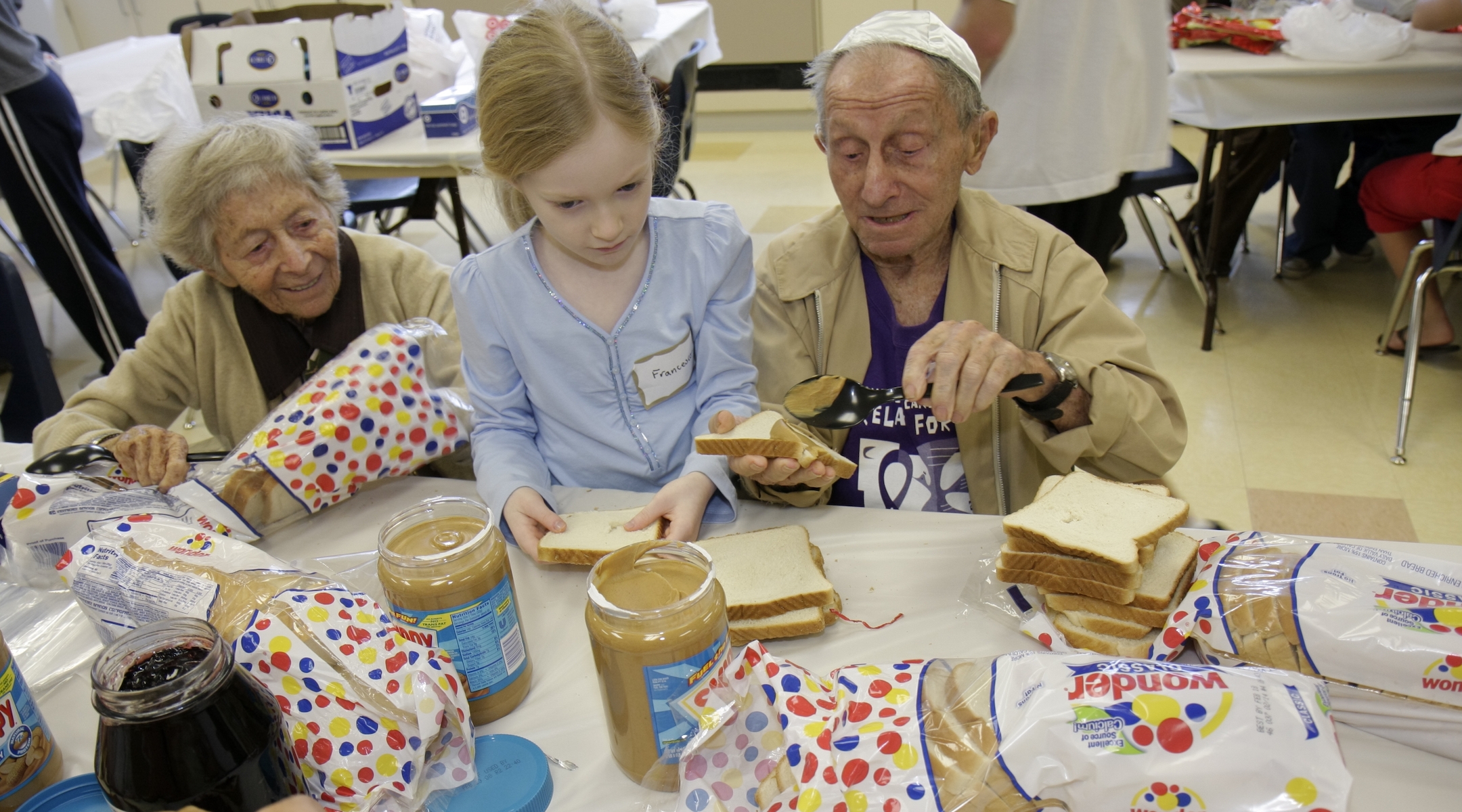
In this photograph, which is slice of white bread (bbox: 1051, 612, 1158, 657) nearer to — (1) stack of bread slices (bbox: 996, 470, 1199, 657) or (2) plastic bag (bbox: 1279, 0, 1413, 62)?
(1) stack of bread slices (bbox: 996, 470, 1199, 657)

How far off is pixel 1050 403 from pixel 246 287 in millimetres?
1524

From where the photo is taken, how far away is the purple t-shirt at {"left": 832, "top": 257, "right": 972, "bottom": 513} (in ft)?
5.43

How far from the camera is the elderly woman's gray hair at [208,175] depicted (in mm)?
1704

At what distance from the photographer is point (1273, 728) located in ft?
2.47

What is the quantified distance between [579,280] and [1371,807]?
127 centimetres

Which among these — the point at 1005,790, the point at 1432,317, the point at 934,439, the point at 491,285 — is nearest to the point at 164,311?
the point at 491,285

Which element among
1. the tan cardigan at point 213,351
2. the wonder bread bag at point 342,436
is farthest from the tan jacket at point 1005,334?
the tan cardigan at point 213,351

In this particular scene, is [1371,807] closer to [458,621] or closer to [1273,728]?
[1273,728]

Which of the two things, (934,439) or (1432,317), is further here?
(1432,317)

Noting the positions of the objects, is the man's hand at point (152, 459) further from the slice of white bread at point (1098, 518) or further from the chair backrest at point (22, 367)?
the slice of white bread at point (1098, 518)

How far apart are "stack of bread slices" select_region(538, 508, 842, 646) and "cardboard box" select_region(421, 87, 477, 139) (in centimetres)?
234

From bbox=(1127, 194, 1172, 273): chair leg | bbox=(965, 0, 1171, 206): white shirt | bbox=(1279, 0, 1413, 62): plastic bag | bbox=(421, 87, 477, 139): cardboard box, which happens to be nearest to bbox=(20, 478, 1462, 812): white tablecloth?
bbox=(965, 0, 1171, 206): white shirt

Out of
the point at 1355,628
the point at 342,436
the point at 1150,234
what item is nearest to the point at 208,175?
the point at 342,436

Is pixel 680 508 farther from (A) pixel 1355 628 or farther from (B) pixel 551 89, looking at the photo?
(A) pixel 1355 628
